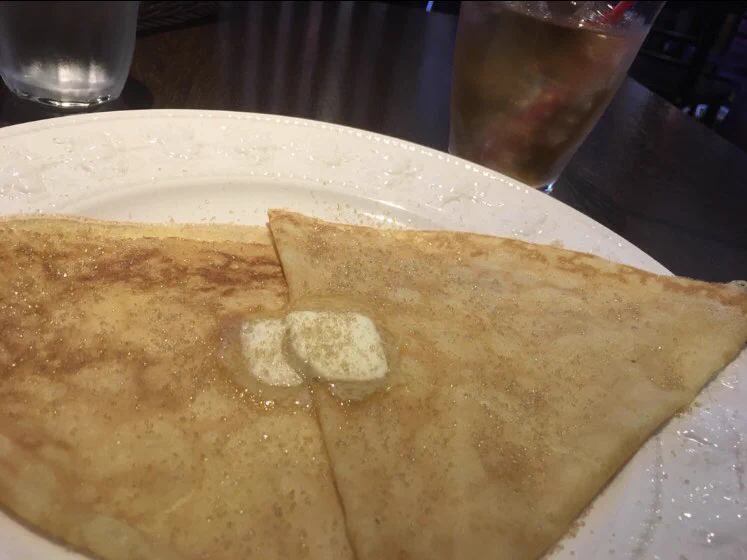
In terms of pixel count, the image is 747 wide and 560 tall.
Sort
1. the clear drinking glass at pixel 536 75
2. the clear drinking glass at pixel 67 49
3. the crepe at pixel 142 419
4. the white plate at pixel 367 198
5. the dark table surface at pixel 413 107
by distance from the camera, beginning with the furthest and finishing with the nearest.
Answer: the dark table surface at pixel 413 107
the clear drinking glass at pixel 536 75
the clear drinking glass at pixel 67 49
the white plate at pixel 367 198
the crepe at pixel 142 419

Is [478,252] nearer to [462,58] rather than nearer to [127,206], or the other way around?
[462,58]

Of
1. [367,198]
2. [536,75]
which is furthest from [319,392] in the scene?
[536,75]

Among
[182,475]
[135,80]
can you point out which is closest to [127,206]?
[182,475]

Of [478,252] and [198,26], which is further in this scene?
[198,26]

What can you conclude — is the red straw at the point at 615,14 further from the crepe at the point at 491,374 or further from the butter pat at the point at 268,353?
the butter pat at the point at 268,353

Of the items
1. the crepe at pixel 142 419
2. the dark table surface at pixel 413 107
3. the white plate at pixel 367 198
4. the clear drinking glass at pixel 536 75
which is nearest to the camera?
the crepe at pixel 142 419

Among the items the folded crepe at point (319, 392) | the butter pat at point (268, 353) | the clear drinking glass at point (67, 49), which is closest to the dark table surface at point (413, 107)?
the clear drinking glass at point (67, 49)

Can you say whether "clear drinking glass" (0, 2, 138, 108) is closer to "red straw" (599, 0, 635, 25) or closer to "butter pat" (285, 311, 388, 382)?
"butter pat" (285, 311, 388, 382)

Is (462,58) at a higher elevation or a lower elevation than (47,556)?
higher

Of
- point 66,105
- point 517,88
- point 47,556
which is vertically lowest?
point 47,556
